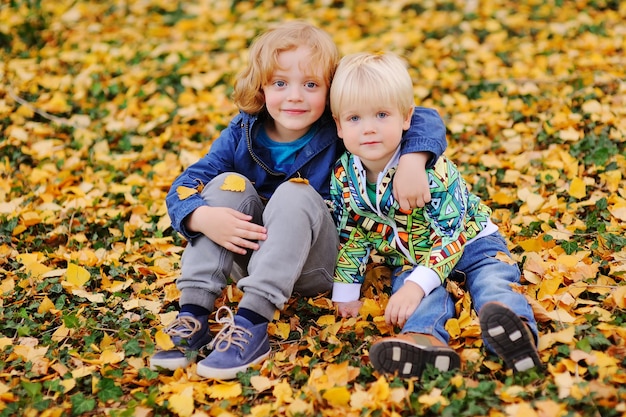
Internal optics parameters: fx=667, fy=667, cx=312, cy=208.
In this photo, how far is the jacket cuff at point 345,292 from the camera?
2.57 m

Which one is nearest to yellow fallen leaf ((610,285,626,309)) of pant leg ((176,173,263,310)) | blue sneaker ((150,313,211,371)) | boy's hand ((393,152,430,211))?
boy's hand ((393,152,430,211))

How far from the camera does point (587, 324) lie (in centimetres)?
226

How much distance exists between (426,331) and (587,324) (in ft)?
1.82

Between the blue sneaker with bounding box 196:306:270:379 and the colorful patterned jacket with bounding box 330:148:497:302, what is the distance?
414 mm

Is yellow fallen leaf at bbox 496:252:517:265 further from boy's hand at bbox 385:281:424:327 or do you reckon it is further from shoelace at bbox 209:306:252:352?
shoelace at bbox 209:306:252:352

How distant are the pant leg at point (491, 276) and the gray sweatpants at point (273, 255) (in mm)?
515

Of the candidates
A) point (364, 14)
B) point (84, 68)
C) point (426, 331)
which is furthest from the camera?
point (364, 14)

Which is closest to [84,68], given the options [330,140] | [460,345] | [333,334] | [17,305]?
[17,305]

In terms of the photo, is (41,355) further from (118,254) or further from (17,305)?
(118,254)

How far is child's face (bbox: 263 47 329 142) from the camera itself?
2.49 meters

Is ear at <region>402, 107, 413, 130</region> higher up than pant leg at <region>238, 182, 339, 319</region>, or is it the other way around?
ear at <region>402, 107, 413, 130</region>

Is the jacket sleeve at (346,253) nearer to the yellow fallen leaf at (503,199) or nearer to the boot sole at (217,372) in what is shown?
the boot sole at (217,372)

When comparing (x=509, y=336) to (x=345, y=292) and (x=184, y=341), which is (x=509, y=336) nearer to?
(x=345, y=292)

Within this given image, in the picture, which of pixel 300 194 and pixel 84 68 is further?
pixel 84 68
